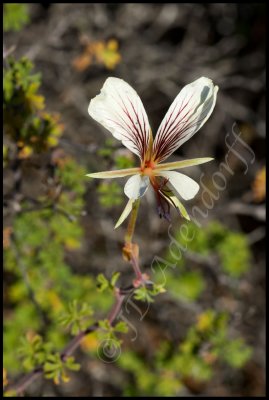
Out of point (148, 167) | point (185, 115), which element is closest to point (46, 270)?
point (148, 167)

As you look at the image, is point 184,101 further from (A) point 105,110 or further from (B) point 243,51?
(B) point 243,51

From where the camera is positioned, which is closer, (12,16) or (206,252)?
(12,16)

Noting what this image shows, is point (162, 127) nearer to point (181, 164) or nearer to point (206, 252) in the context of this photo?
point (181, 164)

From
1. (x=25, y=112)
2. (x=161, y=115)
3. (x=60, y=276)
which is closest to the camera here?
(x=25, y=112)

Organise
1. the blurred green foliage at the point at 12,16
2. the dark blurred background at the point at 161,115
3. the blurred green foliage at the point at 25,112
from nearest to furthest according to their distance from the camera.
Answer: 1. the blurred green foliage at the point at 25,112
2. the blurred green foliage at the point at 12,16
3. the dark blurred background at the point at 161,115

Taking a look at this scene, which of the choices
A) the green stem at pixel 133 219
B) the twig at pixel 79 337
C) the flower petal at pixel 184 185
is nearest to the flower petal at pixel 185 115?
the flower petal at pixel 184 185

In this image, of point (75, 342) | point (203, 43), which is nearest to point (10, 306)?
point (75, 342)

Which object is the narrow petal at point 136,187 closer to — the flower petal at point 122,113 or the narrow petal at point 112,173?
the narrow petal at point 112,173
